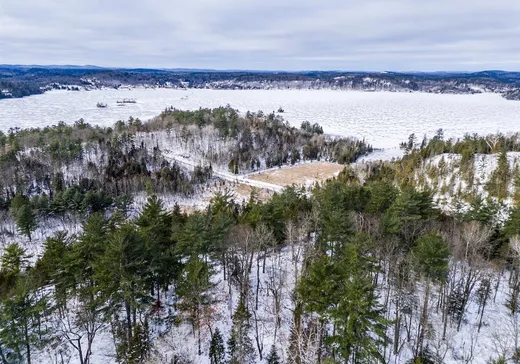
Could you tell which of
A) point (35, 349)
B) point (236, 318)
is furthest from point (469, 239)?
point (35, 349)

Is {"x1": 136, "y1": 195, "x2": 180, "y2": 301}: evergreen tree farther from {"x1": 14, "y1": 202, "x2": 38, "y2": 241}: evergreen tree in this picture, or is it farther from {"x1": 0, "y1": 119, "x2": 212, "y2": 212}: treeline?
{"x1": 0, "y1": 119, "x2": 212, "y2": 212}: treeline

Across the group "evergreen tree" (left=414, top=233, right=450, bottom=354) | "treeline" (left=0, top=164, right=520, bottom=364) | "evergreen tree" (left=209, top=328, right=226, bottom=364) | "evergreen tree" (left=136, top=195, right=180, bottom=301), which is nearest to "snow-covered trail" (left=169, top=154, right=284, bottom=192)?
"treeline" (left=0, top=164, right=520, bottom=364)

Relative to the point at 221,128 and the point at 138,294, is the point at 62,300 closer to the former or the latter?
the point at 138,294

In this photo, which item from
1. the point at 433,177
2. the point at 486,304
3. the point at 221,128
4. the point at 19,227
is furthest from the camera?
the point at 221,128

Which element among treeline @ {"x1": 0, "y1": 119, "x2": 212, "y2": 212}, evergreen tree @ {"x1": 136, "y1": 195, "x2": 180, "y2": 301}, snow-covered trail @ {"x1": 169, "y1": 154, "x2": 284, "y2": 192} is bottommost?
snow-covered trail @ {"x1": 169, "y1": 154, "x2": 284, "y2": 192}

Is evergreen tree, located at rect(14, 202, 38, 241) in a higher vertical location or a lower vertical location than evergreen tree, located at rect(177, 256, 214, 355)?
lower
